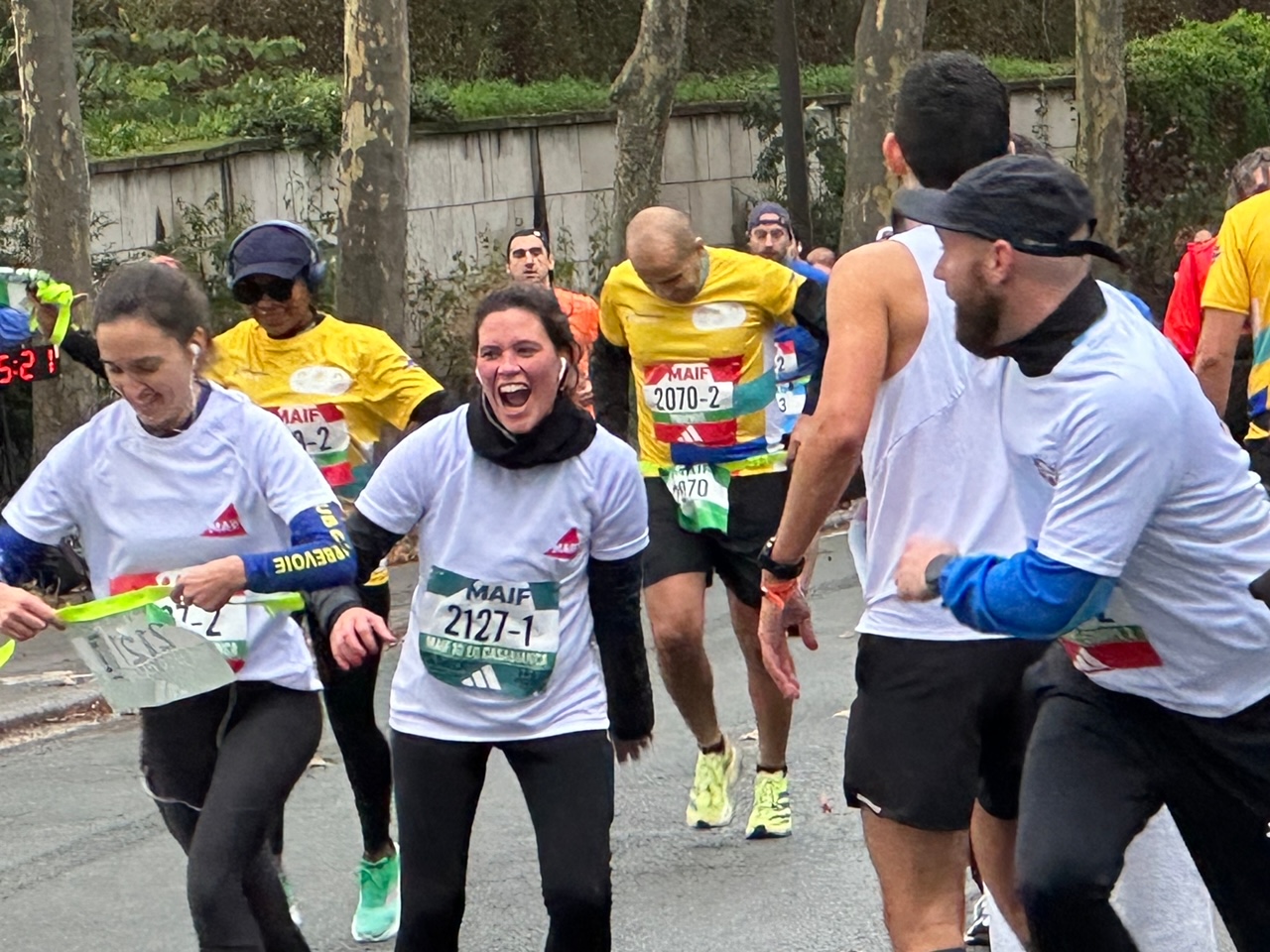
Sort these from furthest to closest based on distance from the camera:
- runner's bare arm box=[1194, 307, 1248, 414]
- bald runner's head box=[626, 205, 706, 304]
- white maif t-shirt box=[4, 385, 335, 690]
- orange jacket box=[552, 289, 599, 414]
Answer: orange jacket box=[552, 289, 599, 414], runner's bare arm box=[1194, 307, 1248, 414], bald runner's head box=[626, 205, 706, 304], white maif t-shirt box=[4, 385, 335, 690]

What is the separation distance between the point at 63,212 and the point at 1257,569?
32.1 ft

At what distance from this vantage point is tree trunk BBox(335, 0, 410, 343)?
1295 centimetres

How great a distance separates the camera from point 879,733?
4.35 m

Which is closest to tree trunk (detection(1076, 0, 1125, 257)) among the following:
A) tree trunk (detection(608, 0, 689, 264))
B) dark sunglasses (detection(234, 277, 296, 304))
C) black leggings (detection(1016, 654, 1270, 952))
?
tree trunk (detection(608, 0, 689, 264))

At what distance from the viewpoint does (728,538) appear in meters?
7.04

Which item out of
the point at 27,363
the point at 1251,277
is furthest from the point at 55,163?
the point at 1251,277

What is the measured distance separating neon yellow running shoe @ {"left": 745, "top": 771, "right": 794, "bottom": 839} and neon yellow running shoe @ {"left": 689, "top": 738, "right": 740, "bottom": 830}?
0.44ft

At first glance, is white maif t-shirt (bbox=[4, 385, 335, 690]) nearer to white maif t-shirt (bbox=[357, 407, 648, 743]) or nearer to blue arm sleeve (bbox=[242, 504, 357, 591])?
blue arm sleeve (bbox=[242, 504, 357, 591])

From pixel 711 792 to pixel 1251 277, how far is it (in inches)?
101

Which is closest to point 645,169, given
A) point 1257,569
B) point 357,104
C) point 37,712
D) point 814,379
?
point 357,104

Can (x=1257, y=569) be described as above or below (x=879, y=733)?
above

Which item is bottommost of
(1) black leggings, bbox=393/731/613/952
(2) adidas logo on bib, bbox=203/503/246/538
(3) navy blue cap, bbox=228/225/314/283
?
(1) black leggings, bbox=393/731/613/952

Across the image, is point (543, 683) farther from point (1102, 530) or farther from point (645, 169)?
point (645, 169)

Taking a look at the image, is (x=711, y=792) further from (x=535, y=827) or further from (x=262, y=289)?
(x=535, y=827)
